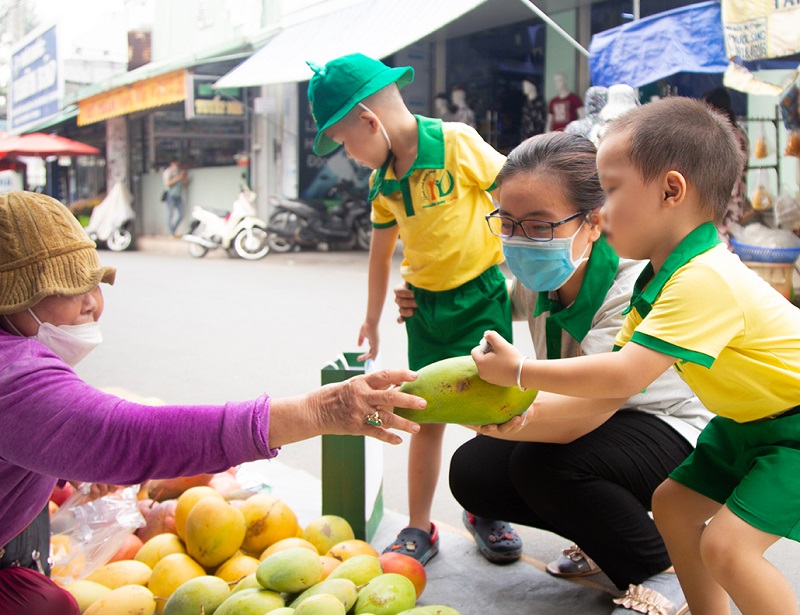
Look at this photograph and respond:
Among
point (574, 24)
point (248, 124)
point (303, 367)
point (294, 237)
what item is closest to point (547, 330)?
point (303, 367)

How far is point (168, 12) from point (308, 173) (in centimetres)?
785

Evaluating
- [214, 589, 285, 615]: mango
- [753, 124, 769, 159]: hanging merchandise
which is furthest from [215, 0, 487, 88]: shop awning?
[214, 589, 285, 615]: mango

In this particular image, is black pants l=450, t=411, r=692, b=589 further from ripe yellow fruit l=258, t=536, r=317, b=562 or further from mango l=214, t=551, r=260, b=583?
mango l=214, t=551, r=260, b=583

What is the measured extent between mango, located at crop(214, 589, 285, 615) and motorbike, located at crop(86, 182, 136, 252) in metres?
16.7

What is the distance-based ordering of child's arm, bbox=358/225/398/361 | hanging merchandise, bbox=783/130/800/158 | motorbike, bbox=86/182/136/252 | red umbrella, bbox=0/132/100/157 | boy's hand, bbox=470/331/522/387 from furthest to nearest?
red umbrella, bbox=0/132/100/157
motorbike, bbox=86/182/136/252
hanging merchandise, bbox=783/130/800/158
child's arm, bbox=358/225/398/361
boy's hand, bbox=470/331/522/387

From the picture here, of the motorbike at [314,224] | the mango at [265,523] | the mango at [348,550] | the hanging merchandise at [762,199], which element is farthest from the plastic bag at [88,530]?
the motorbike at [314,224]

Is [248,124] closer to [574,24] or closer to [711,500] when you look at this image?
[574,24]

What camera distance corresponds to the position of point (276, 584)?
1881 mm

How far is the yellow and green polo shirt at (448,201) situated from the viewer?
271 cm

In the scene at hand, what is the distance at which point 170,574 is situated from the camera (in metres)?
2.16

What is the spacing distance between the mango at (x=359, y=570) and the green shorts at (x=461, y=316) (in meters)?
0.88

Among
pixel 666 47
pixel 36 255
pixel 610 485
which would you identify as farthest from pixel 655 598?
pixel 666 47

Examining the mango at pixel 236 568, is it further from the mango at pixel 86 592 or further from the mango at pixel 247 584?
the mango at pixel 86 592

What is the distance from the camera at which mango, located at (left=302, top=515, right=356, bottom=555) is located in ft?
7.84
